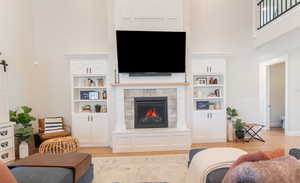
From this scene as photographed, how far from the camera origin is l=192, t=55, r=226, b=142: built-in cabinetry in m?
5.22

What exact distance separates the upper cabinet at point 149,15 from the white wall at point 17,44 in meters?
2.31

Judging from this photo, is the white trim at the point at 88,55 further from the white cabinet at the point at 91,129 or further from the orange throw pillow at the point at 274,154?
the orange throw pillow at the point at 274,154

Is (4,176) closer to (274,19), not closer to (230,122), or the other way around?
(230,122)

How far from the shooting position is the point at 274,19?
4633 mm

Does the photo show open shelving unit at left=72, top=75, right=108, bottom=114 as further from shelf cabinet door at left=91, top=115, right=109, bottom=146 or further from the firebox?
the firebox

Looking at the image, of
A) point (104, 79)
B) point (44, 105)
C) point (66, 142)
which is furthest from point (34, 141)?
point (104, 79)

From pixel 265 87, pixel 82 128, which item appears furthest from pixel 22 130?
pixel 265 87

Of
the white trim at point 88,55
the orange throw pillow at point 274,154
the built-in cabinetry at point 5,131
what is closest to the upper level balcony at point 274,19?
the orange throw pillow at point 274,154

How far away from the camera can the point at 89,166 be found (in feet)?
9.12

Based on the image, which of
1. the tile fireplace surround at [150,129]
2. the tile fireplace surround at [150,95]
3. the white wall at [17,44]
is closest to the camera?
the white wall at [17,44]

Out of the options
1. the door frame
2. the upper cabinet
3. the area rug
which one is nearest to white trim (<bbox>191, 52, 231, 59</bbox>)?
the upper cabinet

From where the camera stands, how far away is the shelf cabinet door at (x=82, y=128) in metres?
5.03

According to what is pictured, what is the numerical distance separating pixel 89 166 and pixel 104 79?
2.91 meters

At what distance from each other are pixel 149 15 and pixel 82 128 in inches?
128
